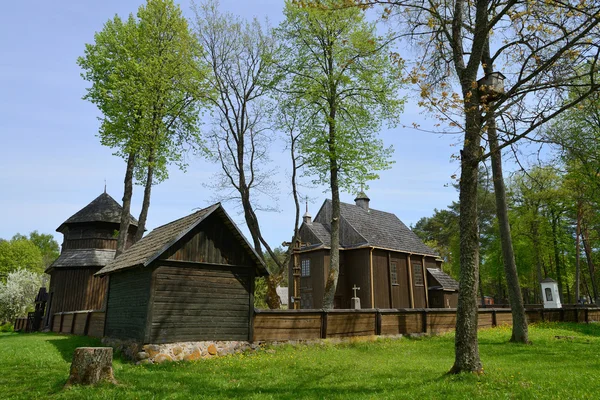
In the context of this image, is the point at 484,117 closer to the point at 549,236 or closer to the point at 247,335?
the point at 247,335

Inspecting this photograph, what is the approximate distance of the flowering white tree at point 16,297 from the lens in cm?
3559

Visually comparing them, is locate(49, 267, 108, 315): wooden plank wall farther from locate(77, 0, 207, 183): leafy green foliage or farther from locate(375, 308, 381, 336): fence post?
locate(375, 308, 381, 336): fence post

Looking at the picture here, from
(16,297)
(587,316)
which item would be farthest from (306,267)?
(16,297)

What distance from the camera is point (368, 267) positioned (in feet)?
88.9

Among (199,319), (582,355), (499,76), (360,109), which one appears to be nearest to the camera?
(499,76)

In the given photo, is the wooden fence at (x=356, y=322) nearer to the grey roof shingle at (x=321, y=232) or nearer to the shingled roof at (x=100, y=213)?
the grey roof shingle at (x=321, y=232)

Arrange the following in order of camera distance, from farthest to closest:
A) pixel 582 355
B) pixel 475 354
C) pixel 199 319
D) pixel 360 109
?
1. pixel 360 109
2. pixel 199 319
3. pixel 582 355
4. pixel 475 354

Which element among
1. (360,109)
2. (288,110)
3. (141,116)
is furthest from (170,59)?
(360,109)

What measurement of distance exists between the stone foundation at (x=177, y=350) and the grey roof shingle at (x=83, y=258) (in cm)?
1358

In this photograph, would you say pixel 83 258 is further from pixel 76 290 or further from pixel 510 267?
pixel 510 267

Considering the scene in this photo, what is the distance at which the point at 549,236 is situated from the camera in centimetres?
3528

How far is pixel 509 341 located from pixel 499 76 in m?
10.6

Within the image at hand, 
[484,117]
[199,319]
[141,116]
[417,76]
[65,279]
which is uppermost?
[141,116]

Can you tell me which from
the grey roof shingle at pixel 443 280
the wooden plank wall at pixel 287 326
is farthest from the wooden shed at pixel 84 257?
the grey roof shingle at pixel 443 280
